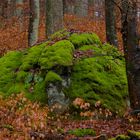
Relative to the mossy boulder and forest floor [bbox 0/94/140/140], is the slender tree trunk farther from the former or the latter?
the mossy boulder

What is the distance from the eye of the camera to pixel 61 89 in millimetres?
11602

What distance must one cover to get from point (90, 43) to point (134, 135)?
5915mm

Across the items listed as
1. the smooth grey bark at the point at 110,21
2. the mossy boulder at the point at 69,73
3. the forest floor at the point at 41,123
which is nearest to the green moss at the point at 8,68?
the mossy boulder at the point at 69,73

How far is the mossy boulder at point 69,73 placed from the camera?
38.5 ft

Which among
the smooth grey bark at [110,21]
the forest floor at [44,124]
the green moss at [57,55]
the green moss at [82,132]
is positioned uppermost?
the smooth grey bark at [110,21]

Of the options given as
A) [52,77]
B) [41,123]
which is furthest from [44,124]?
[52,77]

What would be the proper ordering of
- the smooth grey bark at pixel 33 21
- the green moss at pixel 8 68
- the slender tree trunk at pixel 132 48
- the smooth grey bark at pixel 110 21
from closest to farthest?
the slender tree trunk at pixel 132 48 → the green moss at pixel 8 68 → the smooth grey bark at pixel 110 21 → the smooth grey bark at pixel 33 21

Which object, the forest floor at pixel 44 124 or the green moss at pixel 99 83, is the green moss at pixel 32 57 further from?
the forest floor at pixel 44 124

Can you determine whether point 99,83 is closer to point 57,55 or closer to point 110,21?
point 57,55

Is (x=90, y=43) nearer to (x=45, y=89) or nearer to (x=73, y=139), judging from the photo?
(x=45, y=89)

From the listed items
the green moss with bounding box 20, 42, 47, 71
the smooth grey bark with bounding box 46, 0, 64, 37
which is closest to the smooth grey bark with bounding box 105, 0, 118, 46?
the smooth grey bark with bounding box 46, 0, 64, 37

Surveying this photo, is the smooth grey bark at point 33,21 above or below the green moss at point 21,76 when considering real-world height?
above

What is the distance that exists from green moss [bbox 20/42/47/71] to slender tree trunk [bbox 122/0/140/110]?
12.3 feet

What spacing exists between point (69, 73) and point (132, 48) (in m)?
2.95
